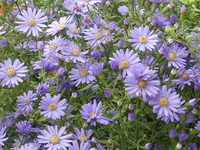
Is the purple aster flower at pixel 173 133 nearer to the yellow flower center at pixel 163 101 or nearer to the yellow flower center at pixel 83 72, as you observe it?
the yellow flower center at pixel 163 101

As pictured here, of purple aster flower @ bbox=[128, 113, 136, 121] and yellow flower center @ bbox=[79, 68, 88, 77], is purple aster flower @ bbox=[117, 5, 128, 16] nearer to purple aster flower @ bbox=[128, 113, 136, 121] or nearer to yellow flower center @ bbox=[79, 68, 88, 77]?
yellow flower center @ bbox=[79, 68, 88, 77]

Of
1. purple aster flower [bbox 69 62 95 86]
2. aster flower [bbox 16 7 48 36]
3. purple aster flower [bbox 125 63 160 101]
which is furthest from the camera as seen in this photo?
aster flower [bbox 16 7 48 36]

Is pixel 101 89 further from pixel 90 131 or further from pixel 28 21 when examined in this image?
pixel 28 21

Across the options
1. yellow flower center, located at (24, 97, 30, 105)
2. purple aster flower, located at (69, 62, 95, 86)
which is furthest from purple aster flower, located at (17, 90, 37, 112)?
purple aster flower, located at (69, 62, 95, 86)

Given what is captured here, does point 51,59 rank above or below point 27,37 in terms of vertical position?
below

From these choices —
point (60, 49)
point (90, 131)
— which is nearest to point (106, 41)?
point (60, 49)

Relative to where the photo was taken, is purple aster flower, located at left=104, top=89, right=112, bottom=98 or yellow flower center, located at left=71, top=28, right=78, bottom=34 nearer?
purple aster flower, located at left=104, top=89, right=112, bottom=98
